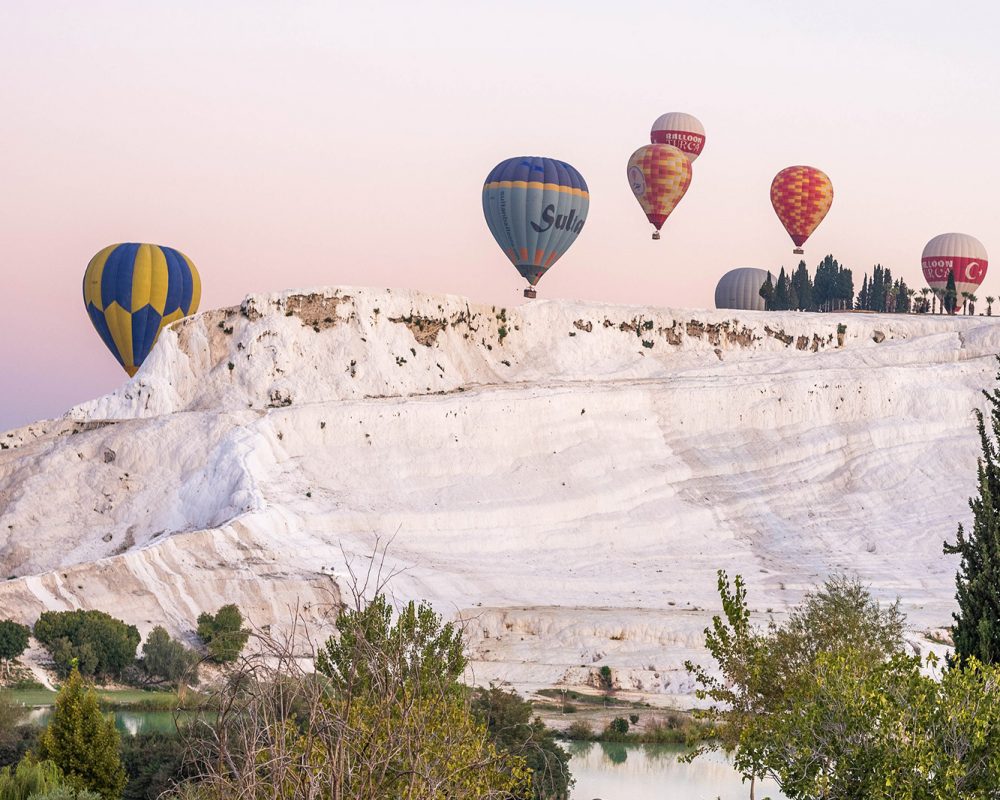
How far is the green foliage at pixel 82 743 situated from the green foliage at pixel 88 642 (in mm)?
20818

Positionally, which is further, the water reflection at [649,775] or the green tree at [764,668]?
the water reflection at [649,775]

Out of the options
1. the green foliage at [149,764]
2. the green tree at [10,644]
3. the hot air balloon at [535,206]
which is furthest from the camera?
the hot air balloon at [535,206]

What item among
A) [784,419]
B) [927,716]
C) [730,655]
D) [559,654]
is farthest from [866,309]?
[927,716]

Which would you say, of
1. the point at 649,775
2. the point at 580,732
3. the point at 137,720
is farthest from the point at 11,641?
the point at 649,775

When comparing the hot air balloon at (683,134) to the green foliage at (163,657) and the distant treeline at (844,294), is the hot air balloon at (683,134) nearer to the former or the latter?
the distant treeline at (844,294)

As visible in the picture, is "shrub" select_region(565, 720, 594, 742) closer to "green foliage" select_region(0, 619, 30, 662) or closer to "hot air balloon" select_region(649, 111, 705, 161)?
"green foliage" select_region(0, 619, 30, 662)

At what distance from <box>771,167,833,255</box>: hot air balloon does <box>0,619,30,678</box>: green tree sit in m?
73.2

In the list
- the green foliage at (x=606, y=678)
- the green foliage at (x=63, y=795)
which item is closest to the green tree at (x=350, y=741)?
the green foliage at (x=63, y=795)

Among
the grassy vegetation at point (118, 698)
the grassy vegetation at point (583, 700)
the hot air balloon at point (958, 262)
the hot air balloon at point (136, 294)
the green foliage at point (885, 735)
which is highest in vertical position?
the hot air balloon at point (958, 262)

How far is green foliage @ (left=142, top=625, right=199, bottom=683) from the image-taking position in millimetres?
54406

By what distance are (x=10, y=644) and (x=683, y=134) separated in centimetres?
7733

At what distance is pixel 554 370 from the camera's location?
301 ft

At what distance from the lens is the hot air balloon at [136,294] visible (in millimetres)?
81250

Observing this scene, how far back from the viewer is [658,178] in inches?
4099
